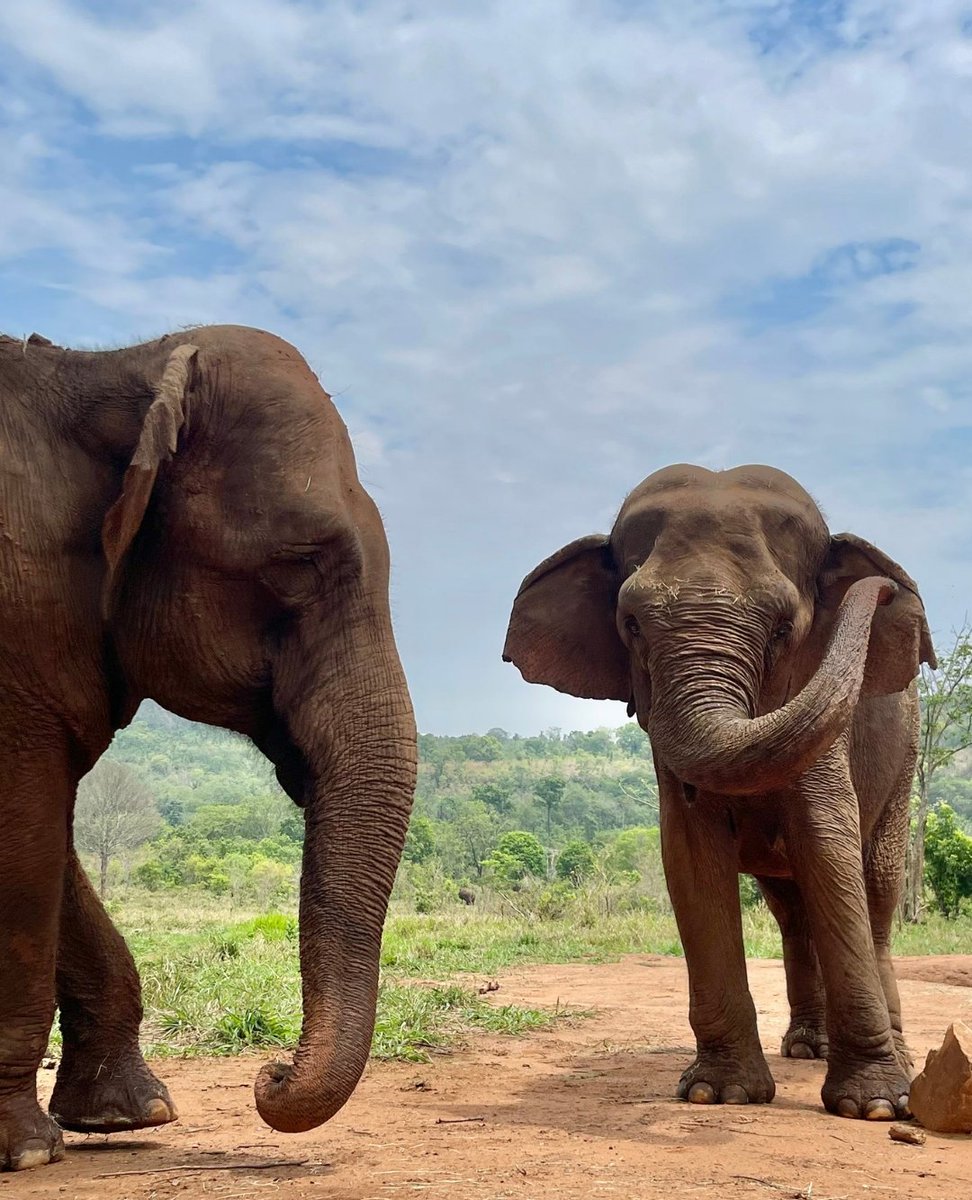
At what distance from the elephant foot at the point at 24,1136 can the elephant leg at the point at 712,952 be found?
2.95 m

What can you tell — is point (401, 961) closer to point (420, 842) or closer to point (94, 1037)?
point (94, 1037)


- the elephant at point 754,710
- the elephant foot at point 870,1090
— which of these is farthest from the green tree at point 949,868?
the elephant foot at point 870,1090

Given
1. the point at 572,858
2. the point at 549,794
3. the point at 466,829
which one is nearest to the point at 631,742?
the point at 549,794

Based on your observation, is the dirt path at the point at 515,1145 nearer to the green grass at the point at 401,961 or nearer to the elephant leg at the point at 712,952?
the elephant leg at the point at 712,952

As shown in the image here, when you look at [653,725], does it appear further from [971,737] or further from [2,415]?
[971,737]

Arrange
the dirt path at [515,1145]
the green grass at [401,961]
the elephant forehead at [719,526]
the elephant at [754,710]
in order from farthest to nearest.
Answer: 1. the green grass at [401,961]
2. the elephant forehead at [719,526]
3. the elephant at [754,710]
4. the dirt path at [515,1145]

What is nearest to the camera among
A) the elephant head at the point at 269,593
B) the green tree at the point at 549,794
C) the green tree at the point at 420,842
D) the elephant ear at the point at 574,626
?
the elephant head at the point at 269,593

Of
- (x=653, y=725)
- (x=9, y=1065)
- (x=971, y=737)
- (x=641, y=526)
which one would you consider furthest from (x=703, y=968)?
(x=971, y=737)

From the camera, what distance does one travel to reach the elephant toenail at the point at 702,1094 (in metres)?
6.46

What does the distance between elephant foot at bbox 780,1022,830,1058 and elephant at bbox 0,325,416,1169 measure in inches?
184

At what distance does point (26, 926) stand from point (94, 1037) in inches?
44.2

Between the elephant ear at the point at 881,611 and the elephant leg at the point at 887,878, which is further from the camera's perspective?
the elephant leg at the point at 887,878

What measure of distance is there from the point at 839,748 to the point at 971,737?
2097 cm

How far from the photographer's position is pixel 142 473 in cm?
472
